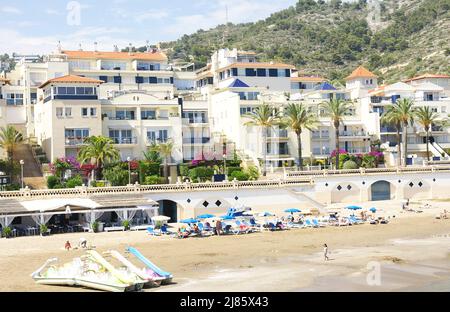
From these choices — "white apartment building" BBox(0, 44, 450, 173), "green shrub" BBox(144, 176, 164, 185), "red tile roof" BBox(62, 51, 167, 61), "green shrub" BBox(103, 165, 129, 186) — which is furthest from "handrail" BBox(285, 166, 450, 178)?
"red tile roof" BBox(62, 51, 167, 61)

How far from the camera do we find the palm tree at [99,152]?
73.2 m

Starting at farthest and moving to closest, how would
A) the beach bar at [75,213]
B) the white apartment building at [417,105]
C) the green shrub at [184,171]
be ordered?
the white apartment building at [417,105], the green shrub at [184,171], the beach bar at [75,213]

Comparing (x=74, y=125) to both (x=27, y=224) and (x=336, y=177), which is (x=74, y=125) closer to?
(x=27, y=224)

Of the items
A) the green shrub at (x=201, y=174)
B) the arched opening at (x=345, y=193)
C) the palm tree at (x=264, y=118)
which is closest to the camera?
the arched opening at (x=345, y=193)

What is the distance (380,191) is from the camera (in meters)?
81.7

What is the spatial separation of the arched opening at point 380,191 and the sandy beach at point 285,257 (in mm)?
13609

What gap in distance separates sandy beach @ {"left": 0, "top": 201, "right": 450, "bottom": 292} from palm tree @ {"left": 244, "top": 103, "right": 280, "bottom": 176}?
23190 mm

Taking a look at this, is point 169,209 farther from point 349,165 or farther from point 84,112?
point 349,165

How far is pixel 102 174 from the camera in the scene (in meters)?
76.7

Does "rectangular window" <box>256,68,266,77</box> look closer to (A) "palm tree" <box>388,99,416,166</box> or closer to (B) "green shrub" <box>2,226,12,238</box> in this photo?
(A) "palm tree" <box>388,99,416,166</box>

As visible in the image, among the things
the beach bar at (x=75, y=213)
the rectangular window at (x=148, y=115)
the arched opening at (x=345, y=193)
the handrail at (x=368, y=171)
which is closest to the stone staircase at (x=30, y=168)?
the beach bar at (x=75, y=213)

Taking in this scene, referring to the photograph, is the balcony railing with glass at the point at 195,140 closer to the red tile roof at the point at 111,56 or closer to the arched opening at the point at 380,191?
the arched opening at the point at 380,191

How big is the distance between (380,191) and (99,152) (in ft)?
98.5
